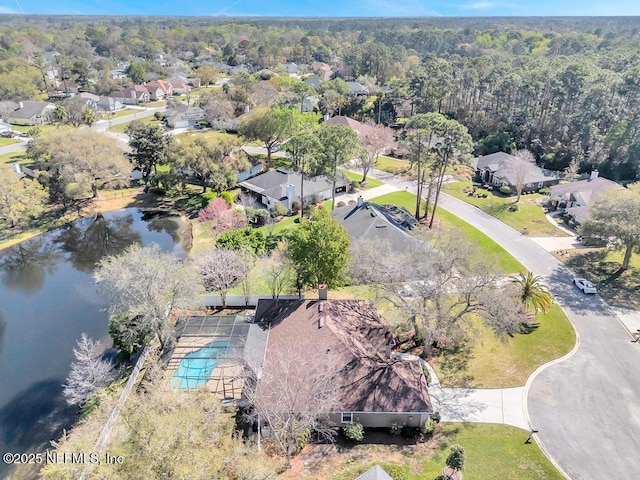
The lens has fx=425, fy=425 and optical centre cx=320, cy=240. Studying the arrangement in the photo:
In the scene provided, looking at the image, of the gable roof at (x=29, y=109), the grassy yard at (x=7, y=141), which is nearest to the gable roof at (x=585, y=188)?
the grassy yard at (x=7, y=141)

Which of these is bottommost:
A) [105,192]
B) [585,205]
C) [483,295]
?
[105,192]

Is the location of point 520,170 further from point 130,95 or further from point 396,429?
point 130,95

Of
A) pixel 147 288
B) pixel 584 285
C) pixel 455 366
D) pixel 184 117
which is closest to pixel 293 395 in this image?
pixel 147 288

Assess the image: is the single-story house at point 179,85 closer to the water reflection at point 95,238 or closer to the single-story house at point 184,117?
the single-story house at point 184,117

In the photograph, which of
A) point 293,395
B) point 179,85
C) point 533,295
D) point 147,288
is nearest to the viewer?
point 293,395

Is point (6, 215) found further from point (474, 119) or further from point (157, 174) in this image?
point (474, 119)

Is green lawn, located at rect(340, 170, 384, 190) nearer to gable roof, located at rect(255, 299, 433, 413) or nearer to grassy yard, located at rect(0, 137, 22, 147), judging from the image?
gable roof, located at rect(255, 299, 433, 413)

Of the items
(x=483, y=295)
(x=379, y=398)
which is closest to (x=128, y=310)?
(x=379, y=398)
